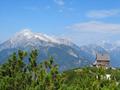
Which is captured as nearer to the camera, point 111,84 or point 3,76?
point 111,84

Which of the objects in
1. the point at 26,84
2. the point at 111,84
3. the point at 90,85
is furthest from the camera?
the point at 26,84

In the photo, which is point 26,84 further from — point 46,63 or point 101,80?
point 101,80

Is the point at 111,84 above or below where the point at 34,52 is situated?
below

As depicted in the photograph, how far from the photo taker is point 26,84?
324 ft

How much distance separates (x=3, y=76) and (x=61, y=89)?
23382 mm

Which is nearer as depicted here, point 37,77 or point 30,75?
point 37,77

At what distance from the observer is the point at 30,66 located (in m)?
101

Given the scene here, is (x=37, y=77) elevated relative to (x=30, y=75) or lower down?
lower down

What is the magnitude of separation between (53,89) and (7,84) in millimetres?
15485

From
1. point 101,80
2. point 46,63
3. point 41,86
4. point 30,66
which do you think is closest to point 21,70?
point 30,66

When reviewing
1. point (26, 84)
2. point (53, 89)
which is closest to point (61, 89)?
point (53, 89)

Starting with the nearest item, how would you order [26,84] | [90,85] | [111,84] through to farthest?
[111,84], [90,85], [26,84]

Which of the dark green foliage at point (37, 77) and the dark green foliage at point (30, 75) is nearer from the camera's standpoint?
the dark green foliage at point (37, 77)

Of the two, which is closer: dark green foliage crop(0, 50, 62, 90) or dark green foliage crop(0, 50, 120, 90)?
dark green foliage crop(0, 50, 120, 90)
